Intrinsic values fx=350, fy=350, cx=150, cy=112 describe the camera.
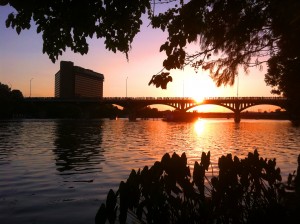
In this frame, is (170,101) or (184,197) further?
(170,101)

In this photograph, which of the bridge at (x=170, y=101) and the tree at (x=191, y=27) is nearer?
the tree at (x=191, y=27)

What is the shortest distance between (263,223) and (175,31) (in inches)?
136

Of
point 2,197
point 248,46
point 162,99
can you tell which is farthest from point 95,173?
point 162,99

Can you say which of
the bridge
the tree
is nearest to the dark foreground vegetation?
the tree

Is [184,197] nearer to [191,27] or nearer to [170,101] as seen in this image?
[191,27]

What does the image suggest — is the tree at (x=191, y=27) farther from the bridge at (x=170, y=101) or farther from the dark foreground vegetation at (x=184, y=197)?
the bridge at (x=170, y=101)

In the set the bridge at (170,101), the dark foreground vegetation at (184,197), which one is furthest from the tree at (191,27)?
the bridge at (170,101)

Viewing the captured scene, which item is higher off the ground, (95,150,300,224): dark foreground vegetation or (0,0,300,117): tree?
(0,0,300,117): tree

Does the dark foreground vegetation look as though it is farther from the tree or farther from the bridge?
the bridge

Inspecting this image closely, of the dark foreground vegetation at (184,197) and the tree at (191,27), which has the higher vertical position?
the tree at (191,27)

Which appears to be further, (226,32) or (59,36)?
(226,32)

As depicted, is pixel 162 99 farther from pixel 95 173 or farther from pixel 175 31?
pixel 175 31

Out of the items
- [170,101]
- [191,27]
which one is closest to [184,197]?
[191,27]

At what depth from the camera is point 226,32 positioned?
6531mm
